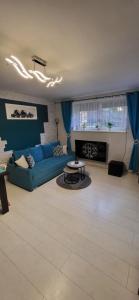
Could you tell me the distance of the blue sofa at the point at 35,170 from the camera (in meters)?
3.00

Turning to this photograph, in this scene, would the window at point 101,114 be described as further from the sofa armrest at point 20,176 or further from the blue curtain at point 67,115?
the sofa armrest at point 20,176

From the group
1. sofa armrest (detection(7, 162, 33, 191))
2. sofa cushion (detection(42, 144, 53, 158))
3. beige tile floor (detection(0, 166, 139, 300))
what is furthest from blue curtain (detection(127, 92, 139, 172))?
sofa armrest (detection(7, 162, 33, 191))

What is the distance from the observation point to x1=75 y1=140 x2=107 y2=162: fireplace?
168 inches

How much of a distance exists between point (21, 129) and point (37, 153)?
856 mm

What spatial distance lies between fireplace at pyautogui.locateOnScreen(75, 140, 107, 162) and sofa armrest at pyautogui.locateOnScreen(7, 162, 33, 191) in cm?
223

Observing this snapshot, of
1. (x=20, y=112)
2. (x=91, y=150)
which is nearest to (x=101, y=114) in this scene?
(x=91, y=150)

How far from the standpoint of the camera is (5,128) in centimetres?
351

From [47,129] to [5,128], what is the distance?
5.46 ft

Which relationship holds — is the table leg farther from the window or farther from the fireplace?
the window

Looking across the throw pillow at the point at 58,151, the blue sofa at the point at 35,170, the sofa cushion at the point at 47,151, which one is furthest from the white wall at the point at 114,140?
the sofa cushion at the point at 47,151

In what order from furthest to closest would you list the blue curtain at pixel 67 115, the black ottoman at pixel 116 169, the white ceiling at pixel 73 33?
the blue curtain at pixel 67 115, the black ottoman at pixel 116 169, the white ceiling at pixel 73 33

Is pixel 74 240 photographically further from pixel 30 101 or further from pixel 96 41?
pixel 30 101

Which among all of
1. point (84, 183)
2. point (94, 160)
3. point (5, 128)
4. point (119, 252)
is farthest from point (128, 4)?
point (94, 160)

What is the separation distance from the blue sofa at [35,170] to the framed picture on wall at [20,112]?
99 cm
